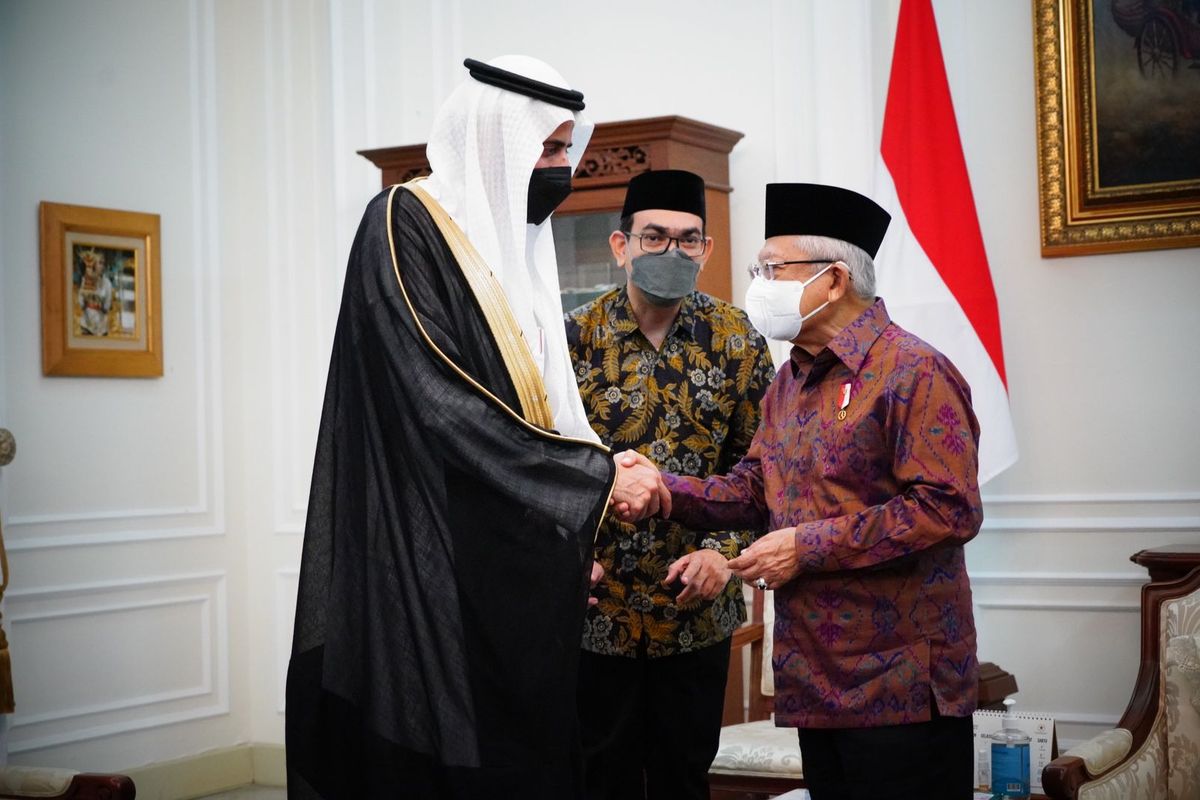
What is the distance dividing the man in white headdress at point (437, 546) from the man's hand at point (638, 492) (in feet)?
1.09

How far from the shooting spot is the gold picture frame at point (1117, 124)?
12.4 ft

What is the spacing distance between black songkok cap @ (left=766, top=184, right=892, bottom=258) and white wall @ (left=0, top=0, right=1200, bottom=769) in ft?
6.28

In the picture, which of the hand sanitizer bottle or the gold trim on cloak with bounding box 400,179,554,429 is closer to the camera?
the gold trim on cloak with bounding box 400,179,554,429

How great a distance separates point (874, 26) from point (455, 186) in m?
2.54

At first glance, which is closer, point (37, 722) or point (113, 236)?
point (37, 722)

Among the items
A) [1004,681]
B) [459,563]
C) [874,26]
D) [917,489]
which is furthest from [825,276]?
[874,26]

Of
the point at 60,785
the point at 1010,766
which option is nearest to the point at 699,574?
the point at 1010,766

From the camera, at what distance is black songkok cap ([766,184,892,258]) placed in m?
2.25

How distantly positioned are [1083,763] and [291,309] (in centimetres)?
356

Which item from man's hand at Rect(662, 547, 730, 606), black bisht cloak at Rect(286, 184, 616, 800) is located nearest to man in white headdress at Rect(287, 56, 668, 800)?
black bisht cloak at Rect(286, 184, 616, 800)

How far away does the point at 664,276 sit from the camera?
2.76 meters

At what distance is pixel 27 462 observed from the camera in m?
4.59

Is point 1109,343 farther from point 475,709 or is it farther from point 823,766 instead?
point 475,709

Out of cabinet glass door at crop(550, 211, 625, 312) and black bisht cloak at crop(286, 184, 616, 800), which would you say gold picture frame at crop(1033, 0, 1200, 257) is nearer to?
cabinet glass door at crop(550, 211, 625, 312)
